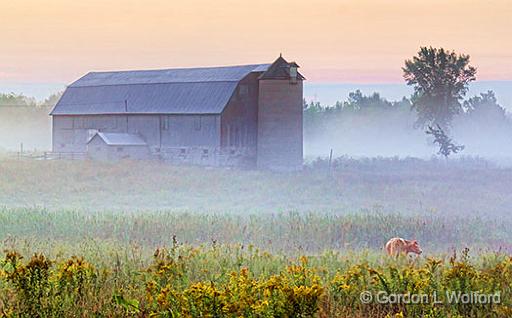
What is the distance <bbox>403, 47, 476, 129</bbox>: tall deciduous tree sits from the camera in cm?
4875

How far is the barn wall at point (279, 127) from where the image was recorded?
4103 centimetres

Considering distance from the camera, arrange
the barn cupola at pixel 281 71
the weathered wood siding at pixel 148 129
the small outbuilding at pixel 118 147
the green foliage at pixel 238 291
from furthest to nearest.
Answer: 1. the barn cupola at pixel 281 71
2. the small outbuilding at pixel 118 147
3. the weathered wood siding at pixel 148 129
4. the green foliage at pixel 238 291

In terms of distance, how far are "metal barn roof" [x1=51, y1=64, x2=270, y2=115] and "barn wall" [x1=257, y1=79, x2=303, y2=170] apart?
129cm

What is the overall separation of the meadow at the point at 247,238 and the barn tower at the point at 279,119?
1485mm

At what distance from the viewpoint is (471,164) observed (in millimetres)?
46062

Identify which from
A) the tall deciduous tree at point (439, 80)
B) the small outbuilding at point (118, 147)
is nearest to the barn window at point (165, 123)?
the small outbuilding at point (118, 147)

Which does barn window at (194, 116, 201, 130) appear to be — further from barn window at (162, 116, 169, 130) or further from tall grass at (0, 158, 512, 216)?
tall grass at (0, 158, 512, 216)

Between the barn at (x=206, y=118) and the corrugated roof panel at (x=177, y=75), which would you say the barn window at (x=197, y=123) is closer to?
the barn at (x=206, y=118)

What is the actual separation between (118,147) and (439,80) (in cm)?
1882

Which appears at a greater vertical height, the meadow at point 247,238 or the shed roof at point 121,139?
the shed roof at point 121,139

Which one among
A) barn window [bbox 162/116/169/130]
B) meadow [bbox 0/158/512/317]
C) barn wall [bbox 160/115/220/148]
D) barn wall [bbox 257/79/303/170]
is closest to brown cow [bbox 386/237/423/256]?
meadow [bbox 0/158/512/317]

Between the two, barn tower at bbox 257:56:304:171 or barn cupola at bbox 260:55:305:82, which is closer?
barn tower at bbox 257:56:304:171

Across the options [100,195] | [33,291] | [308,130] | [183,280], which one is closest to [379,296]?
[183,280]

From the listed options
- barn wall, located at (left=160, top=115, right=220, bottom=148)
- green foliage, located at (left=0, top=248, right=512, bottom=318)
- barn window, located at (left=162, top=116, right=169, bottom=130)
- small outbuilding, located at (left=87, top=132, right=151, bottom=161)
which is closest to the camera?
green foliage, located at (left=0, top=248, right=512, bottom=318)
